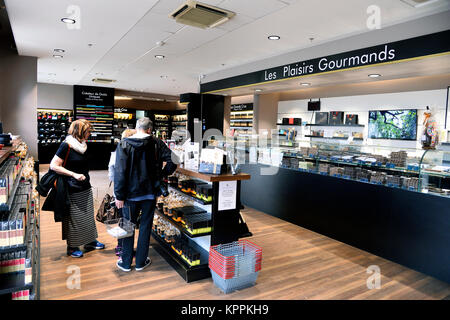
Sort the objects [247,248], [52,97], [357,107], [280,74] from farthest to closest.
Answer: [52,97] < [357,107] < [280,74] < [247,248]

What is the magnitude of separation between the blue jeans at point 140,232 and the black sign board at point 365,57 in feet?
11.7

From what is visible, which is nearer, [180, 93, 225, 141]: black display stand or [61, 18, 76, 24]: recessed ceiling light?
[61, 18, 76, 24]: recessed ceiling light

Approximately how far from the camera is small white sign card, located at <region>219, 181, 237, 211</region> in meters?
3.03

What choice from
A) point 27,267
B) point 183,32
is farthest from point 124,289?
point 183,32

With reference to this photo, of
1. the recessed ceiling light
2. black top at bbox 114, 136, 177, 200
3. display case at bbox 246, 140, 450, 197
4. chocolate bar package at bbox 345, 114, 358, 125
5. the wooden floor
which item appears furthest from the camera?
chocolate bar package at bbox 345, 114, 358, 125

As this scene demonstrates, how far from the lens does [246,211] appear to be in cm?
576

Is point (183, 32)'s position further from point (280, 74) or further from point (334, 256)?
point (334, 256)

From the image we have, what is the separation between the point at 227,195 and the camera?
3.07 metres

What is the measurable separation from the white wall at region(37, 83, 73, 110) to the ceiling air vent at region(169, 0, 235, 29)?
934 centimetres

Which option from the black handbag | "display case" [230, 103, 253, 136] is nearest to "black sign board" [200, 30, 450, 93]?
the black handbag

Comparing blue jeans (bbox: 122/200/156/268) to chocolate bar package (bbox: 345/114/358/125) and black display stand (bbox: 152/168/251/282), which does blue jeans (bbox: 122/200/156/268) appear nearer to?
black display stand (bbox: 152/168/251/282)

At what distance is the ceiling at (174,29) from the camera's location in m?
3.69

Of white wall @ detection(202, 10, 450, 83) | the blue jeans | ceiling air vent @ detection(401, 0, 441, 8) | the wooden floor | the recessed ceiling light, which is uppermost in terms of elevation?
the recessed ceiling light

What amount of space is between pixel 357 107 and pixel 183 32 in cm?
460
